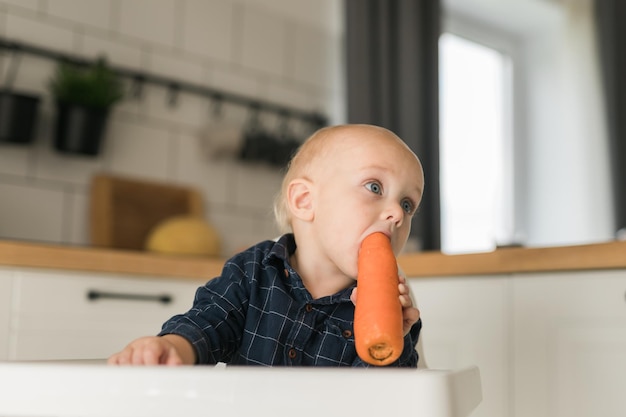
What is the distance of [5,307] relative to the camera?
1.80 metres

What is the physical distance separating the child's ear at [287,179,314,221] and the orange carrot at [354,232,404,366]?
9.7 inches

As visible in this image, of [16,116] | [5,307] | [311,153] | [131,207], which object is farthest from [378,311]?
[131,207]

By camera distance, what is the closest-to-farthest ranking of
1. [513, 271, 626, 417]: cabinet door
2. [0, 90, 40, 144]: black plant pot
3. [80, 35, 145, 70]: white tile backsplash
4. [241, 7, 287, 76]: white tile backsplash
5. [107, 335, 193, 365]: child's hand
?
[107, 335, 193, 365]: child's hand, [513, 271, 626, 417]: cabinet door, [0, 90, 40, 144]: black plant pot, [80, 35, 145, 70]: white tile backsplash, [241, 7, 287, 76]: white tile backsplash

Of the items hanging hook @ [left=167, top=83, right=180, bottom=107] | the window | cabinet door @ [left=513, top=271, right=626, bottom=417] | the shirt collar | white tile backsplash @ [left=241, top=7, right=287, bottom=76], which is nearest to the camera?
the shirt collar

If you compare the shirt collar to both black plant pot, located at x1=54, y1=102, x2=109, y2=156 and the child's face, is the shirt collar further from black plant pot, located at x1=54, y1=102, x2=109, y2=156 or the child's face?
black plant pot, located at x1=54, y1=102, x2=109, y2=156

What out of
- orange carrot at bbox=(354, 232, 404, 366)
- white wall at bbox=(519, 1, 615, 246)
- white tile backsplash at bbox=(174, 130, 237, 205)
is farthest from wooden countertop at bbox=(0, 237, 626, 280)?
white wall at bbox=(519, 1, 615, 246)

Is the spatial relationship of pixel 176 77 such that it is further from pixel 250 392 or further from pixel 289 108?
pixel 250 392

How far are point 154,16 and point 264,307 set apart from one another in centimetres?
171

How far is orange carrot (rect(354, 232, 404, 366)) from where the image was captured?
0.84m

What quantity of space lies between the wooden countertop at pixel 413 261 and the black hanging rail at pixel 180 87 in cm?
68

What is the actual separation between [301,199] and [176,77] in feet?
5.13

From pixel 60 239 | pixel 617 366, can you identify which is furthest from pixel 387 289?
pixel 60 239

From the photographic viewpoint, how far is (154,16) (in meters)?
2.63

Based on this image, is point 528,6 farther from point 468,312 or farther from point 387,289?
point 387,289
